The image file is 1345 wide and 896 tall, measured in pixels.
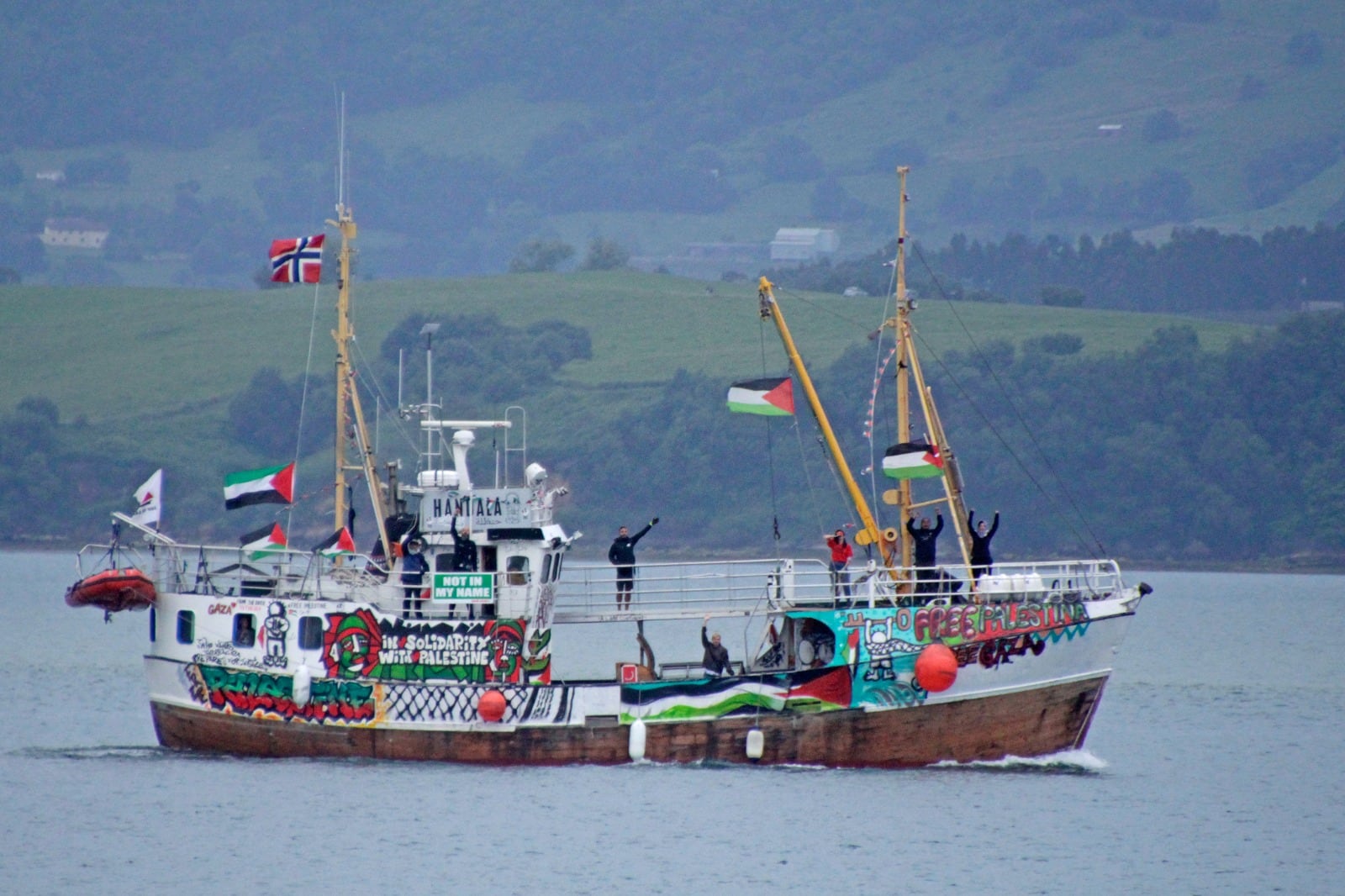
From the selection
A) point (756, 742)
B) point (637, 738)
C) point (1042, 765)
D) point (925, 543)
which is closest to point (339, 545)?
point (637, 738)

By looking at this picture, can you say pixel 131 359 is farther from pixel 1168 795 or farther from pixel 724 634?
pixel 1168 795

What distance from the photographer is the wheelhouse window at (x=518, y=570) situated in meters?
40.8

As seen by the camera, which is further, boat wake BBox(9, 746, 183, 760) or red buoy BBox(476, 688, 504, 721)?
boat wake BBox(9, 746, 183, 760)

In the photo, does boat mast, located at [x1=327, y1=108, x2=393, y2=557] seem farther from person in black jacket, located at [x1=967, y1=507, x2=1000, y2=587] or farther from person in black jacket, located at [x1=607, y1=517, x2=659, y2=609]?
person in black jacket, located at [x1=967, y1=507, x2=1000, y2=587]

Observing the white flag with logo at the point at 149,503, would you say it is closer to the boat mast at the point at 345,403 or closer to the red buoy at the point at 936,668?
the boat mast at the point at 345,403

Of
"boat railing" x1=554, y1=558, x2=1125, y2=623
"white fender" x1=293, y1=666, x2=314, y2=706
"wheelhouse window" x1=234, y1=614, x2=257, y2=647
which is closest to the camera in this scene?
"boat railing" x1=554, y1=558, x2=1125, y2=623

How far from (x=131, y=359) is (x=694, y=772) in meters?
120

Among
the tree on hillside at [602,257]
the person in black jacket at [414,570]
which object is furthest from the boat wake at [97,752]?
the tree on hillside at [602,257]

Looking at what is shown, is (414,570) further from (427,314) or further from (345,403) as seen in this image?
(427,314)

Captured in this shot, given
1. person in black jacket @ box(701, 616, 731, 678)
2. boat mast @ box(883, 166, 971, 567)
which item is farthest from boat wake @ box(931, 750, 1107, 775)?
person in black jacket @ box(701, 616, 731, 678)

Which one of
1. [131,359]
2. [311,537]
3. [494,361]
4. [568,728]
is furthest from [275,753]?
[131,359]

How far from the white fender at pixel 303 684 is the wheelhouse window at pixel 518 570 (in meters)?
4.12

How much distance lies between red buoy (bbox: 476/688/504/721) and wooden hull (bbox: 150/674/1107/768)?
1.47 feet

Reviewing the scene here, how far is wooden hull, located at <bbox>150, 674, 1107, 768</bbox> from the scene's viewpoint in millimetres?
39344
